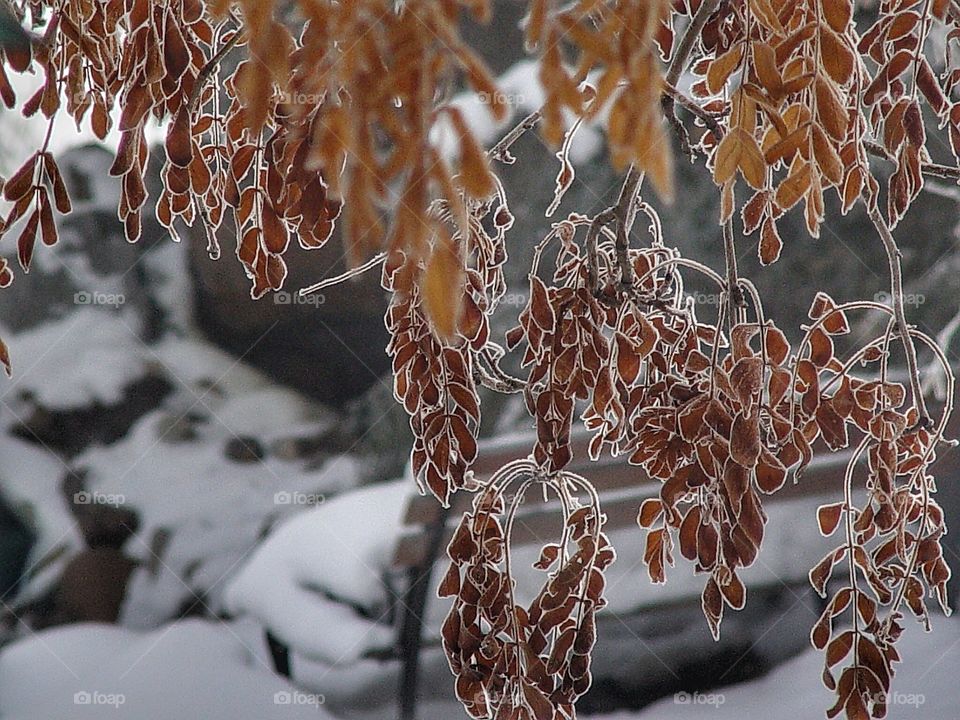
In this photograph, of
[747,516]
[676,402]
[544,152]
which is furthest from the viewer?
[544,152]

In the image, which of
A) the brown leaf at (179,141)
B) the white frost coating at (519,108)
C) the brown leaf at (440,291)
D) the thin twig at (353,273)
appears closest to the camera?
the brown leaf at (440,291)

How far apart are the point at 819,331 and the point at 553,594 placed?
0.34 metres

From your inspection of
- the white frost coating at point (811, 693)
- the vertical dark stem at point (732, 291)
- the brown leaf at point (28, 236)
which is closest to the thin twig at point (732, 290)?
the vertical dark stem at point (732, 291)

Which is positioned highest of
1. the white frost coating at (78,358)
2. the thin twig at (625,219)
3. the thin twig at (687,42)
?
the thin twig at (687,42)

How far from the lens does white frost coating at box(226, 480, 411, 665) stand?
2.34 metres

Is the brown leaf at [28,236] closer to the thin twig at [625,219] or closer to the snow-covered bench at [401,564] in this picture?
the thin twig at [625,219]

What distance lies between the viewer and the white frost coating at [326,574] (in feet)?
7.67

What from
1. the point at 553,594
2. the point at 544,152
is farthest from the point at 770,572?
the point at 553,594

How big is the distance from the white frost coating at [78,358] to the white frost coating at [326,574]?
59 centimetres

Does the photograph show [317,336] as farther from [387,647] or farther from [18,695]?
[18,695]

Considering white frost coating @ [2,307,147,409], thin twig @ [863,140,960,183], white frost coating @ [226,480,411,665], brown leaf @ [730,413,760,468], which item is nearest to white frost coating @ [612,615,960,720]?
white frost coating @ [226,480,411,665]

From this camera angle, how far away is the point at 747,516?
0.67 m

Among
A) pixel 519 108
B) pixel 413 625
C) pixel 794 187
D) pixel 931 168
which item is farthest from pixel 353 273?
pixel 413 625

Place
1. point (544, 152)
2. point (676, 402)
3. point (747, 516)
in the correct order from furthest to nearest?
1. point (544, 152)
2. point (676, 402)
3. point (747, 516)
